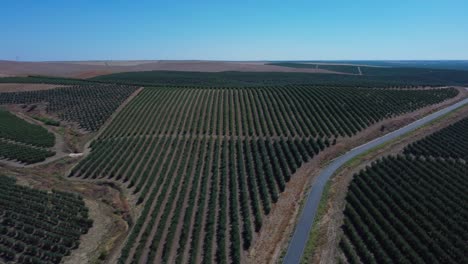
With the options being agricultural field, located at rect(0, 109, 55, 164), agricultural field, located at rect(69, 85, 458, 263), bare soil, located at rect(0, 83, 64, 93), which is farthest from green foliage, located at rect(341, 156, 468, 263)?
bare soil, located at rect(0, 83, 64, 93)

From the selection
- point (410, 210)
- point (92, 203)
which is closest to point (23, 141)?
point (92, 203)

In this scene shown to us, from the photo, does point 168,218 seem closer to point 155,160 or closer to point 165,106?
point 155,160

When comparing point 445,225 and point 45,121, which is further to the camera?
point 45,121

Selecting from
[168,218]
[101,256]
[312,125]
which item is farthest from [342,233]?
[312,125]

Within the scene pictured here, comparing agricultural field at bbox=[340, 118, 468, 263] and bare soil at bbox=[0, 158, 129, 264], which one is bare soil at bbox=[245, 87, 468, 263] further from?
bare soil at bbox=[0, 158, 129, 264]

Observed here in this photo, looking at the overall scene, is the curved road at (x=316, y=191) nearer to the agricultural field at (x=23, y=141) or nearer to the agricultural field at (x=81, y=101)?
the agricultural field at (x=23, y=141)

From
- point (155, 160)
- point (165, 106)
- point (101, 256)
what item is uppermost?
point (165, 106)

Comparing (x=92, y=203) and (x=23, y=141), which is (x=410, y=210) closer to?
(x=92, y=203)
